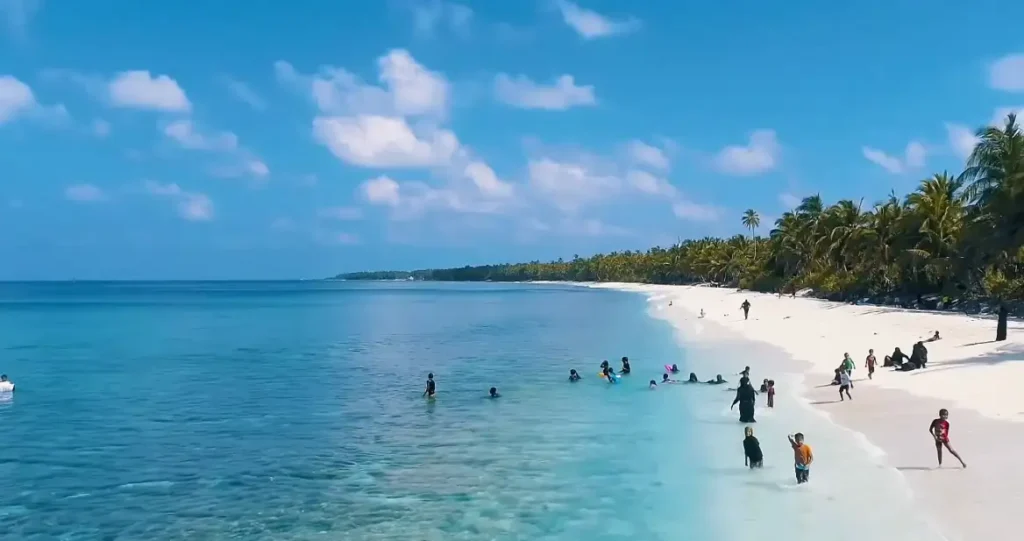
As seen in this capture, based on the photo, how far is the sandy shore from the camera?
523 inches

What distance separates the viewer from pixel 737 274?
135m

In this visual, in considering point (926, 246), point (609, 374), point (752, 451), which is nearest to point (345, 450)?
point (752, 451)

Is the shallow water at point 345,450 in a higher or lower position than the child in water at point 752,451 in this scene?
lower

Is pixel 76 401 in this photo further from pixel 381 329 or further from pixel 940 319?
pixel 940 319

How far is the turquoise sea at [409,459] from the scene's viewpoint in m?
14.2

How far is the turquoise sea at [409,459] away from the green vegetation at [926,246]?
470 inches

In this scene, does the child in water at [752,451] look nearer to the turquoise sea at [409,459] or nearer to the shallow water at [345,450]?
the turquoise sea at [409,459]

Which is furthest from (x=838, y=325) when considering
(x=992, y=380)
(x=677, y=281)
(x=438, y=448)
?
(x=677, y=281)

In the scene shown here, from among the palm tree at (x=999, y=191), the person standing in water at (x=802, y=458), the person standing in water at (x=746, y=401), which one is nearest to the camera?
the person standing in water at (x=802, y=458)

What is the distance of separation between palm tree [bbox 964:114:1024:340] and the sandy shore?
12.9 ft

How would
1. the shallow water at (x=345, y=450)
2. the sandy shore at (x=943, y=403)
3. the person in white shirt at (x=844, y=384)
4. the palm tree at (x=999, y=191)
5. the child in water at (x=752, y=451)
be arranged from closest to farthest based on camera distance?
the sandy shore at (x=943, y=403), the shallow water at (x=345, y=450), the child in water at (x=752, y=451), the person in white shirt at (x=844, y=384), the palm tree at (x=999, y=191)

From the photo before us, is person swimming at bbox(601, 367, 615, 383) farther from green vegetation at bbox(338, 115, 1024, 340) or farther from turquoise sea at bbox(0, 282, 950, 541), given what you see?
green vegetation at bbox(338, 115, 1024, 340)

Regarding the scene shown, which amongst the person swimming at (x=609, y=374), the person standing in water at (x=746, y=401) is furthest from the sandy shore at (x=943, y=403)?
the person swimming at (x=609, y=374)

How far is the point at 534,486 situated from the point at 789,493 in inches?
196
